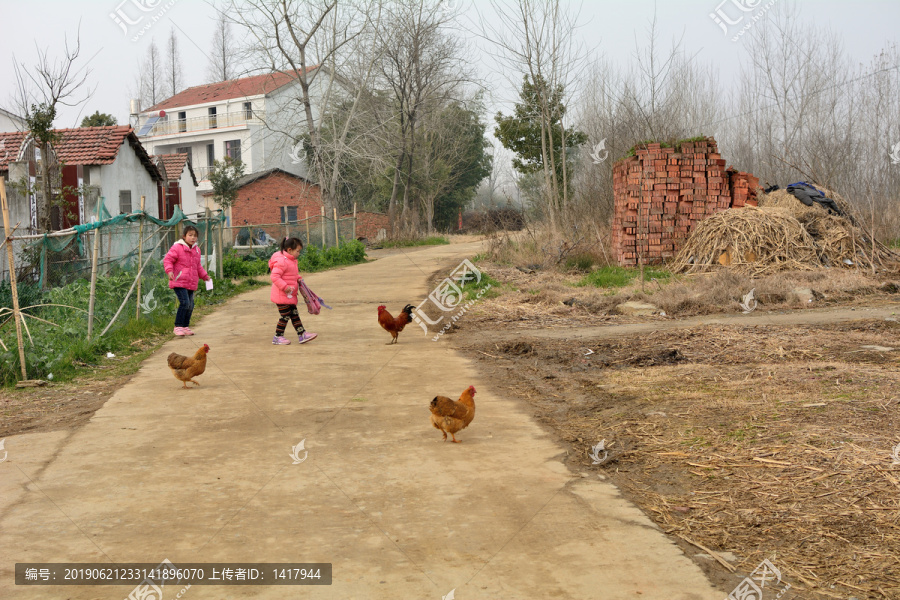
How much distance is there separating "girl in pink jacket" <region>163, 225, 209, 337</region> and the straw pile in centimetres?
1071

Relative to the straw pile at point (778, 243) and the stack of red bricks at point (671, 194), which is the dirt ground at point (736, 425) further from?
the stack of red bricks at point (671, 194)

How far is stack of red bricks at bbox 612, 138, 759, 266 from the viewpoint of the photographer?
57.3ft

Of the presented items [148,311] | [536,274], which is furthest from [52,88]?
[536,274]

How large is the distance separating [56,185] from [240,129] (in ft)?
116

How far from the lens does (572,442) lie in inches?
222

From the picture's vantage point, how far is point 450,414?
18.1 ft

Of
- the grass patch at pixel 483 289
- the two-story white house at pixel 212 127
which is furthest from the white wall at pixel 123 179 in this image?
the two-story white house at pixel 212 127

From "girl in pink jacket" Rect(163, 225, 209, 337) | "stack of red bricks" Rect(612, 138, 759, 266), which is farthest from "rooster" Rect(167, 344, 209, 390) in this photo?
"stack of red bricks" Rect(612, 138, 759, 266)

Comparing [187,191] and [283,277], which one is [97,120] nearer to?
[187,191]

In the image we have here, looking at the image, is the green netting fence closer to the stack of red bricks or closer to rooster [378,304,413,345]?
rooster [378,304,413,345]

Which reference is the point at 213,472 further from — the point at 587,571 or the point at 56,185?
the point at 56,185

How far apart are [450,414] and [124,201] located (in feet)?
90.1

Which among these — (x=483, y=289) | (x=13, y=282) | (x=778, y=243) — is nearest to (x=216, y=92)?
(x=483, y=289)

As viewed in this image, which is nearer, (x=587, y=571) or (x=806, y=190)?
(x=587, y=571)
